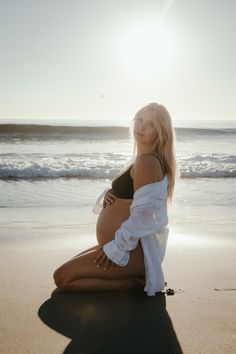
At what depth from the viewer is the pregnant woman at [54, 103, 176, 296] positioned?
3.54 metres

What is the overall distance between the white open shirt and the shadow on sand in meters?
0.20

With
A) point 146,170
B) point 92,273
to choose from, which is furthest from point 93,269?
point 146,170

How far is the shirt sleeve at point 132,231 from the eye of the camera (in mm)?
3521

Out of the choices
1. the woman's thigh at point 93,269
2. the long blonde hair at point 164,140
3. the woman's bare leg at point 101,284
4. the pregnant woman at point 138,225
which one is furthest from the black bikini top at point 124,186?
the woman's bare leg at point 101,284

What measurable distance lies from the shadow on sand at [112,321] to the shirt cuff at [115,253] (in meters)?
0.28

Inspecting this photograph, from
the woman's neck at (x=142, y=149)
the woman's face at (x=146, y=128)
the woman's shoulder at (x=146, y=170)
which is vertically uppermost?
the woman's face at (x=146, y=128)

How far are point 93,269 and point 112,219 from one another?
417 mm

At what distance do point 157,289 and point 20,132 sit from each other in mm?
31152

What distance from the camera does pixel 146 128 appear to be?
376 centimetres

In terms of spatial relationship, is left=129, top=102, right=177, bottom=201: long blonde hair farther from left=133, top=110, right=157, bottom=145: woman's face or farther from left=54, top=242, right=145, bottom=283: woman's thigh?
left=54, top=242, right=145, bottom=283: woman's thigh

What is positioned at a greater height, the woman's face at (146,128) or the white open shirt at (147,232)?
the woman's face at (146,128)

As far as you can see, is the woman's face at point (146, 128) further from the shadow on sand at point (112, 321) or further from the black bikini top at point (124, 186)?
the shadow on sand at point (112, 321)

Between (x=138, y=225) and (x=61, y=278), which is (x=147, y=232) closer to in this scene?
(x=138, y=225)

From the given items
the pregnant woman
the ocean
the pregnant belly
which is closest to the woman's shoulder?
the pregnant woman
